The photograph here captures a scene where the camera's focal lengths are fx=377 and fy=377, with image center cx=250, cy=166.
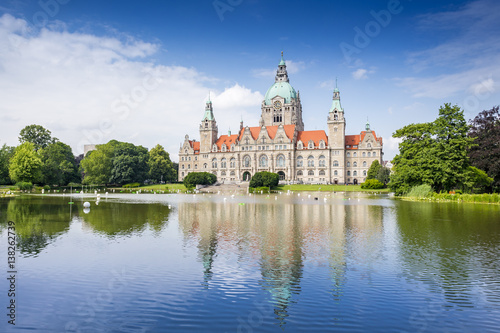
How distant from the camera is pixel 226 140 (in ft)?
407

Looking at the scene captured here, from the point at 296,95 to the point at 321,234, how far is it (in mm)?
113592

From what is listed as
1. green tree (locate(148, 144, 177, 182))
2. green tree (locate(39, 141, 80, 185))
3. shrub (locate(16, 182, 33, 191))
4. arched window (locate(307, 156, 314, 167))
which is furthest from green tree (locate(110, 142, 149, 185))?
arched window (locate(307, 156, 314, 167))

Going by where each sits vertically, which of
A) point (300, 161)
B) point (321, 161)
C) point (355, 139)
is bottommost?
point (321, 161)

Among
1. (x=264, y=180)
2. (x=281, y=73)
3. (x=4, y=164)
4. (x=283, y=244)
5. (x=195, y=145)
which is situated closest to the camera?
(x=283, y=244)

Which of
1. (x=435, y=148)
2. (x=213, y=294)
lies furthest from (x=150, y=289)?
(x=435, y=148)

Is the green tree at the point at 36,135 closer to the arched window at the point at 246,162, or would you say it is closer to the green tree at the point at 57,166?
the green tree at the point at 57,166

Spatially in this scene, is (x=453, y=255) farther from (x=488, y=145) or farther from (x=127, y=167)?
(x=127, y=167)

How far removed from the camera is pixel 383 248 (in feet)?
56.5

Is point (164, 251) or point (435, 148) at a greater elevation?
point (435, 148)

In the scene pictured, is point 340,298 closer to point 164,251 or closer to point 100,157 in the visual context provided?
point 164,251

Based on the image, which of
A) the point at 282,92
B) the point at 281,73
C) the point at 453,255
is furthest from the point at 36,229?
the point at 281,73

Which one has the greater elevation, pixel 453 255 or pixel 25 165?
pixel 25 165

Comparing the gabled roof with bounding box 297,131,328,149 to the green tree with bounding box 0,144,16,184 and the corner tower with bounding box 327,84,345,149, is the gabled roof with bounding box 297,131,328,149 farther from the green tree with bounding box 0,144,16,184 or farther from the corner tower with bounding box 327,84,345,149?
the green tree with bounding box 0,144,16,184

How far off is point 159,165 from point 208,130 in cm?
2076
